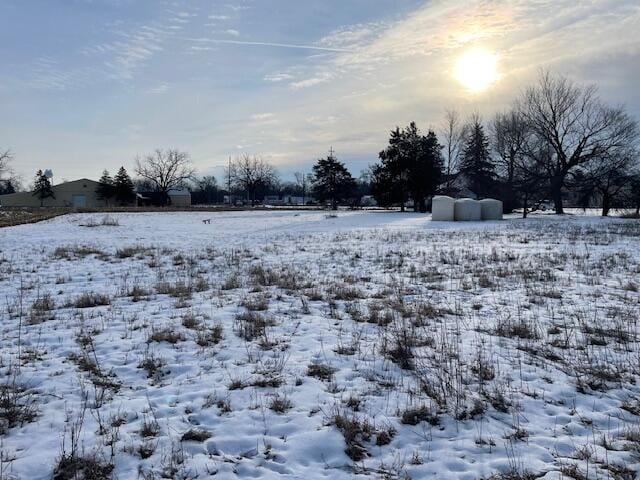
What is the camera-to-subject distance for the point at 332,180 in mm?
66438

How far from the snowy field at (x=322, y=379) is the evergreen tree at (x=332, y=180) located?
5778cm

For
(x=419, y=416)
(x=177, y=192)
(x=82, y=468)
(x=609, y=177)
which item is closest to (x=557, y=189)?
(x=609, y=177)

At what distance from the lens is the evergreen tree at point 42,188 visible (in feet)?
260

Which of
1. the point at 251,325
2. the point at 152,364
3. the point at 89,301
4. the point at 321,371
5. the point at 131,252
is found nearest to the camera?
the point at 321,371

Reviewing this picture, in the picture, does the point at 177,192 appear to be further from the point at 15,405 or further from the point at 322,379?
the point at 322,379

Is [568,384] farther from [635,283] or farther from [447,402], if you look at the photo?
[635,283]

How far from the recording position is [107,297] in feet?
26.2

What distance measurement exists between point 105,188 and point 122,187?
3091mm

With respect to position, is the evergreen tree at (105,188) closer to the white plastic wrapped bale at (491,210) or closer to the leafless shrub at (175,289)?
the white plastic wrapped bale at (491,210)

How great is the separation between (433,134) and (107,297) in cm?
5413

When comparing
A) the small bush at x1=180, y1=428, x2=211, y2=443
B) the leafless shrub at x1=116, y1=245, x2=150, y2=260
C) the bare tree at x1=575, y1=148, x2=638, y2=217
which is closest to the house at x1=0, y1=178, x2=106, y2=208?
the leafless shrub at x1=116, y1=245, x2=150, y2=260

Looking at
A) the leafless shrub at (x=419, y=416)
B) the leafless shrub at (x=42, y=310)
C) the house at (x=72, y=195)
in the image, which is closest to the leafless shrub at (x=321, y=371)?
the leafless shrub at (x=419, y=416)

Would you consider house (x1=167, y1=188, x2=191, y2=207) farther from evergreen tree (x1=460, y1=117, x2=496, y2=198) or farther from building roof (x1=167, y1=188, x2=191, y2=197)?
evergreen tree (x1=460, y1=117, x2=496, y2=198)

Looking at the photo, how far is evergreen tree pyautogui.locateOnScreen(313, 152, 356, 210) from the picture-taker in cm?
6619
